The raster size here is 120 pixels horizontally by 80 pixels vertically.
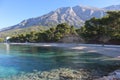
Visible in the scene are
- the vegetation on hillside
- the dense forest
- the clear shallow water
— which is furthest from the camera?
the dense forest

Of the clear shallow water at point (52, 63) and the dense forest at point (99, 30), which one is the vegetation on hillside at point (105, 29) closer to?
the dense forest at point (99, 30)

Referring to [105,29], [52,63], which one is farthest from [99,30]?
[52,63]

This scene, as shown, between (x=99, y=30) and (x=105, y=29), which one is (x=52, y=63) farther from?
(x=99, y=30)

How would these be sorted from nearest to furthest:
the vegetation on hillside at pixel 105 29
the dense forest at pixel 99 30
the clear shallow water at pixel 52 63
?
1. the clear shallow water at pixel 52 63
2. the vegetation on hillside at pixel 105 29
3. the dense forest at pixel 99 30

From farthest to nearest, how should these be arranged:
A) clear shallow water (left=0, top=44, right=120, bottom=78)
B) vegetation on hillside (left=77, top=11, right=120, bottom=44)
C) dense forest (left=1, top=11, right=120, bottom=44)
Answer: dense forest (left=1, top=11, right=120, bottom=44)
vegetation on hillside (left=77, top=11, right=120, bottom=44)
clear shallow water (left=0, top=44, right=120, bottom=78)

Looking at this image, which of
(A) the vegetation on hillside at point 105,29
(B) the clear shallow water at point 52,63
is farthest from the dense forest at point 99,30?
(B) the clear shallow water at point 52,63

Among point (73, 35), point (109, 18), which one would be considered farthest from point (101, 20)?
point (73, 35)

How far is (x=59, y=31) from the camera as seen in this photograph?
8619cm

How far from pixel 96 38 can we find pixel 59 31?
1082 inches

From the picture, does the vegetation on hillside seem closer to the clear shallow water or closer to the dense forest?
the dense forest

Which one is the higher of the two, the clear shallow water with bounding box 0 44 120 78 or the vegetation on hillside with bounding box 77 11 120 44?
the vegetation on hillside with bounding box 77 11 120 44

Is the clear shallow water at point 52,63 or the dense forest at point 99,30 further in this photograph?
the dense forest at point 99,30

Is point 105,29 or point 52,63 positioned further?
point 105,29

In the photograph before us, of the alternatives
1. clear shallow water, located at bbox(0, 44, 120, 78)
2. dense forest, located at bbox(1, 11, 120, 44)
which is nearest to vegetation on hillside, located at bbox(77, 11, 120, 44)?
dense forest, located at bbox(1, 11, 120, 44)
